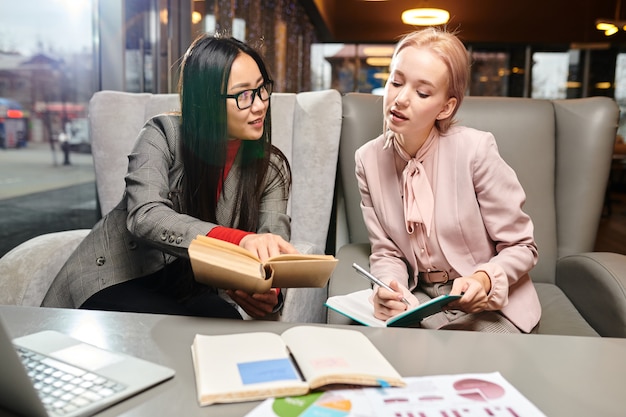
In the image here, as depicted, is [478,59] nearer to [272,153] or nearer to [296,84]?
[296,84]

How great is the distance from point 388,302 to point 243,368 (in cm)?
45

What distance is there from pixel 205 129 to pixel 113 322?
51 centimetres

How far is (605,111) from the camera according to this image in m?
1.68

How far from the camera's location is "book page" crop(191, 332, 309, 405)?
68cm

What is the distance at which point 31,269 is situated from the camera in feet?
4.36

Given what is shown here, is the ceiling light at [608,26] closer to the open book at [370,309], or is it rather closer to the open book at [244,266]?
the open book at [370,309]

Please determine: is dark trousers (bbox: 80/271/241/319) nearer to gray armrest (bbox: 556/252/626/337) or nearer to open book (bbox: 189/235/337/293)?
open book (bbox: 189/235/337/293)

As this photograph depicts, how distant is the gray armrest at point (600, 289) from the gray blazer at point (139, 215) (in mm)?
756

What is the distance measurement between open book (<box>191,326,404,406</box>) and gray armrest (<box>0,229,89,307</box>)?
0.69m

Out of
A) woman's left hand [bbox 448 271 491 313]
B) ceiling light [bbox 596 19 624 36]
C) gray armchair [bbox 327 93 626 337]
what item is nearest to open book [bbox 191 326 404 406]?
woman's left hand [bbox 448 271 491 313]

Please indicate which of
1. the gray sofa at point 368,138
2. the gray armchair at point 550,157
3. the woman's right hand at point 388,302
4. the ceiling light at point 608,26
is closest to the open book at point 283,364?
the woman's right hand at point 388,302

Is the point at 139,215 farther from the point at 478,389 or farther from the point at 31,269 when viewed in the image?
the point at 478,389

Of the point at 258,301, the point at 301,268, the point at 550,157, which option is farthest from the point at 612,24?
the point at 301,268

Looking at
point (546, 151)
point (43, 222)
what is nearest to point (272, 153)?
point (546, 151)
